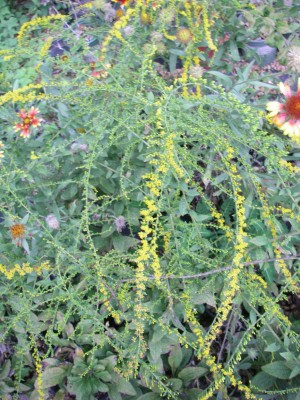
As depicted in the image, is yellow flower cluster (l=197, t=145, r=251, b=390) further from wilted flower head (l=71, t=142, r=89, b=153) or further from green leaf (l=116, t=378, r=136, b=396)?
wilted flower head (l=71, t=142, r=89, b=153)

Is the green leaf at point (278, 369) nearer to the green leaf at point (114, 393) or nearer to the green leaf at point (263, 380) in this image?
the green leaf at point (263, 380)

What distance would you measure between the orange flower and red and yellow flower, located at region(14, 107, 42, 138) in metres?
0.35

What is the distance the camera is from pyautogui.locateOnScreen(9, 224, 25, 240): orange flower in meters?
1.56

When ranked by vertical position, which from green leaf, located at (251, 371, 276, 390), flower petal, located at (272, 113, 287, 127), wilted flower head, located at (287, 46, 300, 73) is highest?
wilted flower head, located at (287, 46, 300, 73)

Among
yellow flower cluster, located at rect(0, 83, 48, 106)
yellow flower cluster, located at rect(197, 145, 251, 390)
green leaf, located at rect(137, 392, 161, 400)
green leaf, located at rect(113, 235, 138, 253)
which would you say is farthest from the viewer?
green leaf, located at rect(113, 235, 138, 253)

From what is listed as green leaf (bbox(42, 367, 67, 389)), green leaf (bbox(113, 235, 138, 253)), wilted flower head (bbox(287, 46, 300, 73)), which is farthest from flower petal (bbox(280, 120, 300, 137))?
green leaf (bbox(42, 367, 67, 389))

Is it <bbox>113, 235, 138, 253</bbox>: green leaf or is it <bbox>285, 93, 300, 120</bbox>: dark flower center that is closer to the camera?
<bbox>285, 93, 300, 120</bbox>: dark flower center

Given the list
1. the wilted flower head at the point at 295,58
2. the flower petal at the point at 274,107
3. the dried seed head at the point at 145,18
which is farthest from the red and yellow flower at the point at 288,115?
the dried seed head at the point at 145,18

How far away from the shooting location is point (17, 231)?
156 centimetres

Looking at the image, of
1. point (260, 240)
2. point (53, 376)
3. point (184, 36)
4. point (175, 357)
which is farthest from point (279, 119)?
point (53, 376)

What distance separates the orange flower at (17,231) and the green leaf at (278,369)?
3.31 feet

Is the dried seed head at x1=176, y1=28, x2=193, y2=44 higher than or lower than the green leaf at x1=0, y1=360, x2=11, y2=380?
higher

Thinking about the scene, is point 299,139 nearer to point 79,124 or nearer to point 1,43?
point 79,124

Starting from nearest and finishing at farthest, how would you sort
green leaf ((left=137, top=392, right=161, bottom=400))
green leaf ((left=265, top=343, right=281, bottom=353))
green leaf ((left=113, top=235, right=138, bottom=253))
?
green leaf ((left=265, top=343, right=281, bottom=353)) < green leaf ((left=137, top=392, right=161, bottom=400)) < green leaf ((left=113, top=235, right=138, bottom=253))
